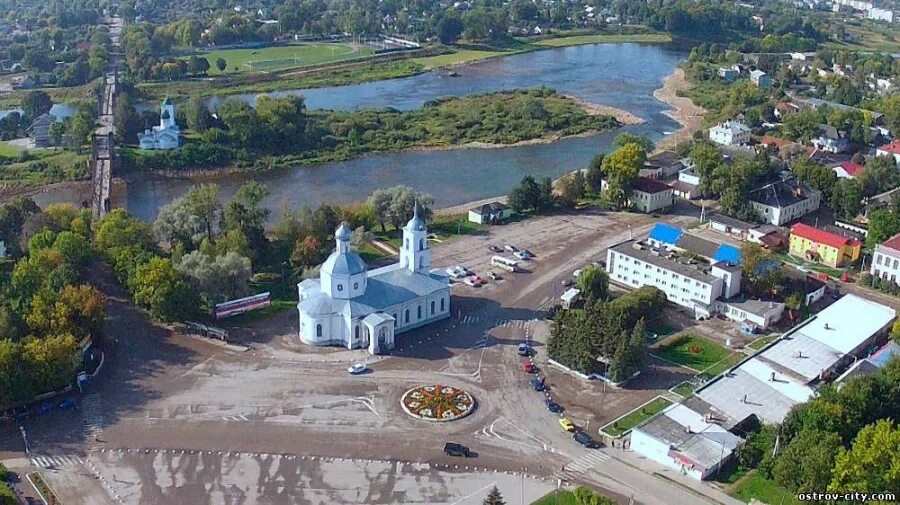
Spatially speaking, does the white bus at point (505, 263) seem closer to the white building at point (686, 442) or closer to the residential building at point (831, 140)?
the white building at point (686, 442)

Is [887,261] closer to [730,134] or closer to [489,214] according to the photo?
[489,214]

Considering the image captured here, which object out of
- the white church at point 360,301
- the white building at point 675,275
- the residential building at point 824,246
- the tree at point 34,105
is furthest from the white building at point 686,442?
the tree at point 34,105

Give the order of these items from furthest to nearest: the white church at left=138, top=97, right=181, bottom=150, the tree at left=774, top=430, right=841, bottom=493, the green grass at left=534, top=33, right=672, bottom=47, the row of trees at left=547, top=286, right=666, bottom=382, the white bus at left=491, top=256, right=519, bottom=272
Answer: the green grass at left=534, top=33, right=672, bottom=47 → the white church at left=138, top=97, right=181, bottom=150 → the white bus at left=491, top=256, right=519, bottom=272 → the row of trees at left=547, top=286, right=666, bottom=382 → the tree at left=774, top=430, right=841, bottom=493

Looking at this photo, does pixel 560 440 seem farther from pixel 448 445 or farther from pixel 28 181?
pixel 28 181

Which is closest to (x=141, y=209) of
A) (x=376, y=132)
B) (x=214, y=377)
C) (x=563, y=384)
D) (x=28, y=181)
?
(x=28, y=181)

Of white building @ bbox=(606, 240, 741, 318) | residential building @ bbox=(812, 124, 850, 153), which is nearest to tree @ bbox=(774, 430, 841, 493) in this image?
white building @ bbox=(606, 240, 741, 318)

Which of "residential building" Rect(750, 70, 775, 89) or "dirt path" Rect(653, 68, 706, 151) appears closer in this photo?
"dirt path" Rect(653, 68, 706, 151)

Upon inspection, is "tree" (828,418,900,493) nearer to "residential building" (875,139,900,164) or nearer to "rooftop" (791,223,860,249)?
"rooftop" (791,223,860,249)
